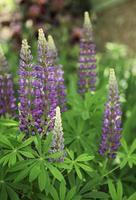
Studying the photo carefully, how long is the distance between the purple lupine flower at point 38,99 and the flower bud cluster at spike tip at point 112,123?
1.24 ft

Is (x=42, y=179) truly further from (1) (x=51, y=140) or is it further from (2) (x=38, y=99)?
(2) (x=38, y=99)

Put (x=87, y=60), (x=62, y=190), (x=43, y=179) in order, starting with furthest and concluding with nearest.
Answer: (x=87, y=60)
(x=62, y=190)
(x=43, y=179)

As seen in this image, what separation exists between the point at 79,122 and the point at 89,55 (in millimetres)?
545

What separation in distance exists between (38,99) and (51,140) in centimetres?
27

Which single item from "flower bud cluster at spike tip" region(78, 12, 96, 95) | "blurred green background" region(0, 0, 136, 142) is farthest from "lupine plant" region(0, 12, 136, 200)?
"blurred green background" region(0, 0, 136, 142)

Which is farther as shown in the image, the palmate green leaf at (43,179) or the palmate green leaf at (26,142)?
the palmate green leaf at (26,142)

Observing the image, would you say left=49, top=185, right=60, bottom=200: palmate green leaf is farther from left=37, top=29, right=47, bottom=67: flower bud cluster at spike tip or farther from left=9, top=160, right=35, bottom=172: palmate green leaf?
left=37, top=29, right=47, bottom=67: flower bud cluster at spike tip

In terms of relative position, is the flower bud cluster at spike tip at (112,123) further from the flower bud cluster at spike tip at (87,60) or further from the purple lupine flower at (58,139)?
the flower bud cluster at spike tip at (87,60)

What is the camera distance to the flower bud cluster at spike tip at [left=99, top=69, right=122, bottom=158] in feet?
8.73

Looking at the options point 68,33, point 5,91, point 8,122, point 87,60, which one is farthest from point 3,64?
point 68,33

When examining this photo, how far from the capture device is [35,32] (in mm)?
5934

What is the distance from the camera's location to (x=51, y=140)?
2393 mm

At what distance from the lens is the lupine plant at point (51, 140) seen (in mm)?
2338

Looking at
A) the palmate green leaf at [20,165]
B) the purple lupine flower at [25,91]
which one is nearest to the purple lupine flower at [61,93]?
the purple lupine flower at [25,91]
